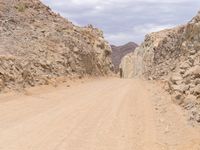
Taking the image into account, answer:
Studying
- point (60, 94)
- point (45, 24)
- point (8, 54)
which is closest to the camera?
point (60, 94)

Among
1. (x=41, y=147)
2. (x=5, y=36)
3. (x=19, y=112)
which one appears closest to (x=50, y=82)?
(x=5, y=36)

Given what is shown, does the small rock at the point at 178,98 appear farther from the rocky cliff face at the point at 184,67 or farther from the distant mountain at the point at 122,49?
the distant mountain at the point at 122,49

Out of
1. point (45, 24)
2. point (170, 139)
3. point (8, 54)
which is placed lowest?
point (170, 139)

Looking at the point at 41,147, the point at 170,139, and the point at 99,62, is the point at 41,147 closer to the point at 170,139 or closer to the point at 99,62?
the point at 170,139

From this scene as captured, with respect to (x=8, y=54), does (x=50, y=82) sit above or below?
below

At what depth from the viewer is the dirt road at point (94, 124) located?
31.5 feet

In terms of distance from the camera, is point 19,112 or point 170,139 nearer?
point 170,139

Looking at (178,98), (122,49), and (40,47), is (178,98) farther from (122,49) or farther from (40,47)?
(122,49)

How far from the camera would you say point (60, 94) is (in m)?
19.9

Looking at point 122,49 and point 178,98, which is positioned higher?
point 122,49

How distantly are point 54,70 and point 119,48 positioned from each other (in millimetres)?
129727

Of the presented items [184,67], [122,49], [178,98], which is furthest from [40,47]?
[122,49]

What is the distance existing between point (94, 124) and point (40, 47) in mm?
16095

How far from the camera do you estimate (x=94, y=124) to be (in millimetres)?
11922
